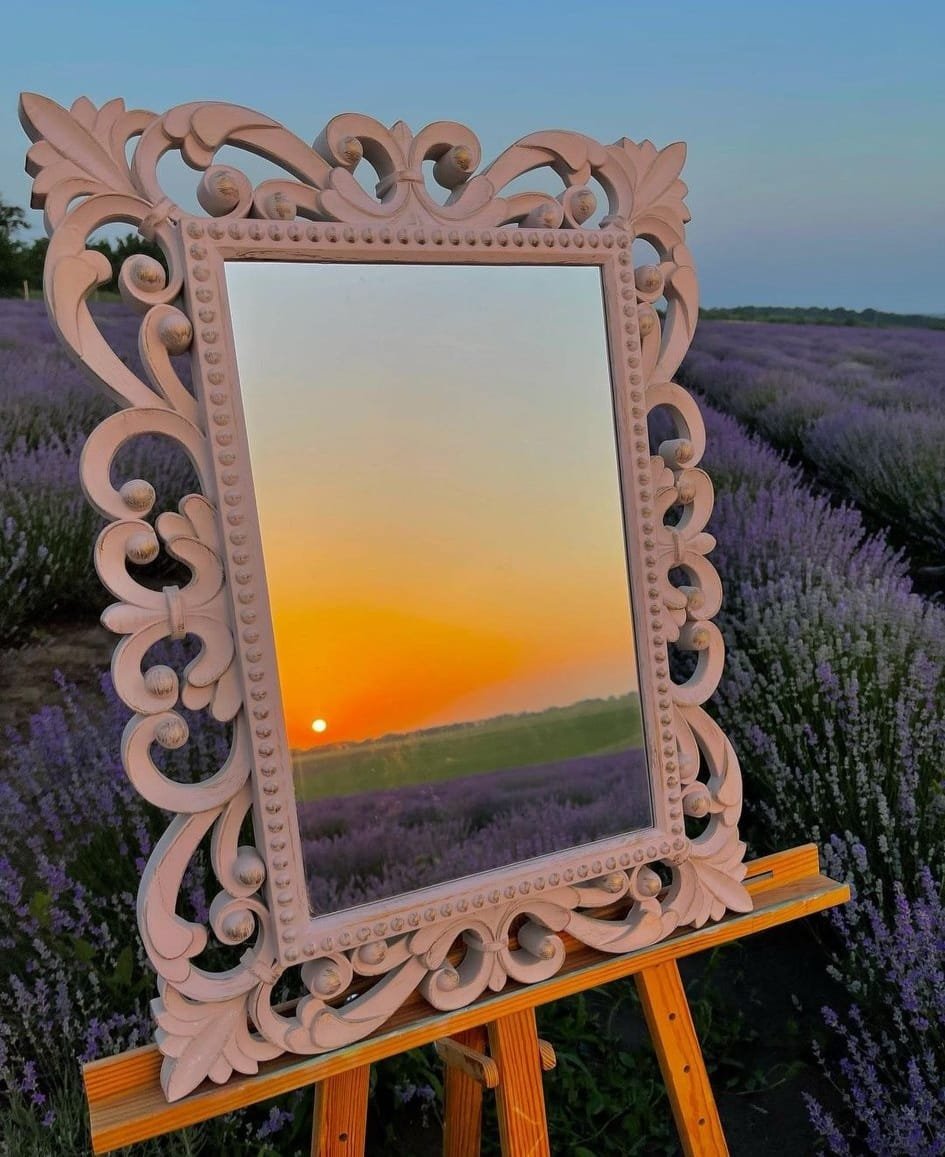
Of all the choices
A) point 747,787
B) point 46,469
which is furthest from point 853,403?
point 46,469

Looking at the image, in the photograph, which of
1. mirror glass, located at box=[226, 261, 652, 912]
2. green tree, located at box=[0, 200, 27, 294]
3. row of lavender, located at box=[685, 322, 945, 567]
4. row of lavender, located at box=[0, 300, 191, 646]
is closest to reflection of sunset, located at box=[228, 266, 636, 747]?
mirror glass, located at box=[226, 261, 652, 912]

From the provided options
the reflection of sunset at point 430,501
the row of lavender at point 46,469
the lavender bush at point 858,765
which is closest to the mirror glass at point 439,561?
the reflection of sunset at point 430,501

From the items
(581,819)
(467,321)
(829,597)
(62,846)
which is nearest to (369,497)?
(467,321)

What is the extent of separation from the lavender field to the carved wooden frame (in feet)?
0.28

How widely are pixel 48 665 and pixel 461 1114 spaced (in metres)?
1.48

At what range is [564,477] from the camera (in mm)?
1191

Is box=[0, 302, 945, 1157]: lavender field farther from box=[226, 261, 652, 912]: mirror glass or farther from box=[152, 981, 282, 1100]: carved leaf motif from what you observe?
box=[152, 981, 282, 1100]: carved leaf motif

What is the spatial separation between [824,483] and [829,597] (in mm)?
1124

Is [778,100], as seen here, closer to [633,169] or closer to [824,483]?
[824,483]

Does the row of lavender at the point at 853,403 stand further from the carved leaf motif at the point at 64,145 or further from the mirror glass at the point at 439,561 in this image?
the carved leaf motif at the point at 64,145

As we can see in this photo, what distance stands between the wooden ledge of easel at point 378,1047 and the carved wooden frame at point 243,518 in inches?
0.8

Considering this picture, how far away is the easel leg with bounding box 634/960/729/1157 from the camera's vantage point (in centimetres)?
130

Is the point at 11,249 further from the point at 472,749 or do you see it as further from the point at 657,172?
the point at 472,749

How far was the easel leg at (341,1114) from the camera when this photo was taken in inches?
44.9
